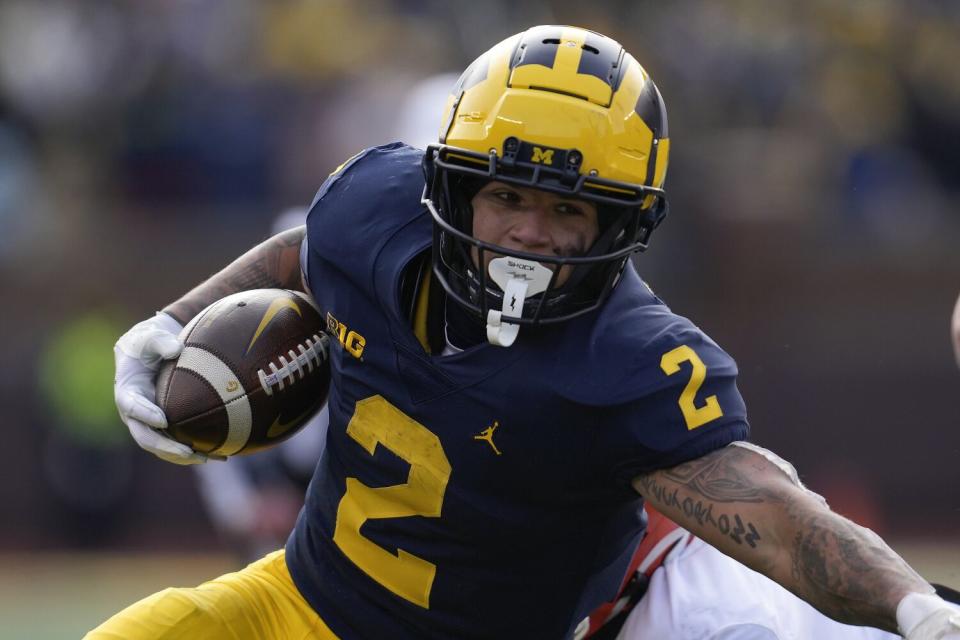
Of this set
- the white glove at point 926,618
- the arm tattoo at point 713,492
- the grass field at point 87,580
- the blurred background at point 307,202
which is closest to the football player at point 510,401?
the arm tattoo at point 713,492

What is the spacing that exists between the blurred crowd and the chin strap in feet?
16.8

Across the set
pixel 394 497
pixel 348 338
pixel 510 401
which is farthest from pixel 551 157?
pixel 394 497

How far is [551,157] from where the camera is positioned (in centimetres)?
278

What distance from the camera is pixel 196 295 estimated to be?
11.5ft

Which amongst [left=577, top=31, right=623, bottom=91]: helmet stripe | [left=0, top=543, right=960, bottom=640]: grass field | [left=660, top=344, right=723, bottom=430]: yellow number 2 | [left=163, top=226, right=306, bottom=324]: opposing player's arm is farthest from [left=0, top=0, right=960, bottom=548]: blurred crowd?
[left=660, top=344, right=723, bottom=430]: yellow number 2

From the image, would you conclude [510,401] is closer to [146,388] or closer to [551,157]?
[551,157]

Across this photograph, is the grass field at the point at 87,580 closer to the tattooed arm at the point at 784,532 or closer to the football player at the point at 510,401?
the football player at the point at 510,401

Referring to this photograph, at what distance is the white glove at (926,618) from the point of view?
215 centimetres

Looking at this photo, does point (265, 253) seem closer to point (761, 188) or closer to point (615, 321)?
point (615, 321)

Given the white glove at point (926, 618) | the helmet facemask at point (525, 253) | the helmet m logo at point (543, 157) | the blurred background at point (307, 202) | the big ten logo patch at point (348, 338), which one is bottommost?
the blurred background at point (307, 202)

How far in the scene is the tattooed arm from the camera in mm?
2352

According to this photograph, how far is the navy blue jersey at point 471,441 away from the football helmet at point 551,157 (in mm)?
87

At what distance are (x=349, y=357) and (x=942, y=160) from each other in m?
7.05

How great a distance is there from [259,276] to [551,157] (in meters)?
0.98
